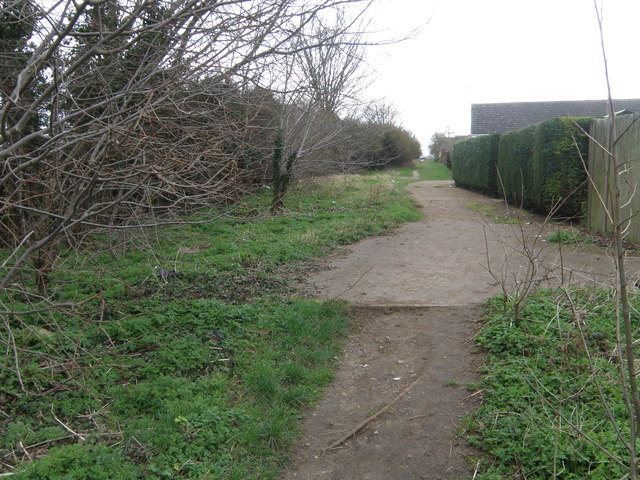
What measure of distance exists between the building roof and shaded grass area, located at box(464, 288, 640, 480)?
33.0m

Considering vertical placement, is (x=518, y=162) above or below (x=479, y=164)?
below

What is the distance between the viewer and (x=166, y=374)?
4.42m

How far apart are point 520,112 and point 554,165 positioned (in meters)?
27.2

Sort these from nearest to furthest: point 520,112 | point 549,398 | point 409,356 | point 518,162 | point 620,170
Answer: point 549,398, point 409,356, point 620,170, point 518,162, point 520,112

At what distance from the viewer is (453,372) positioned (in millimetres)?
4586

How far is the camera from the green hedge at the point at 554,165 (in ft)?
35.7

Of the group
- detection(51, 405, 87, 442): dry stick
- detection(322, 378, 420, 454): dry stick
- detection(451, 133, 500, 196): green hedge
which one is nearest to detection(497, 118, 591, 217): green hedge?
detection(451, 133, 500, 196): green hedge

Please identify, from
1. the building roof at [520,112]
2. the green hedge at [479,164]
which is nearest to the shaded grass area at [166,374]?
the green hedge at [479,164]

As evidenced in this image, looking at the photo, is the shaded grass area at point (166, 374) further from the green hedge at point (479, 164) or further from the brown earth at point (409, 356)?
the green hedge at point (479, 164)

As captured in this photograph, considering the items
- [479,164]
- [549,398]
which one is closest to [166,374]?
[549,398]

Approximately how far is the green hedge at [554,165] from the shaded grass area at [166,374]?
5992mm

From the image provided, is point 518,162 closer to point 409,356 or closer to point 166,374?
point 409,356

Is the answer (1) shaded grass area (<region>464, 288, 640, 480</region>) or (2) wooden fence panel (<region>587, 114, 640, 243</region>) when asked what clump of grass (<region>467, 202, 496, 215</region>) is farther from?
(1) shaded grass area (<region>464, 288, 640, 480</region>)

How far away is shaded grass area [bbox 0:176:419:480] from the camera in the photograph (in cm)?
333
